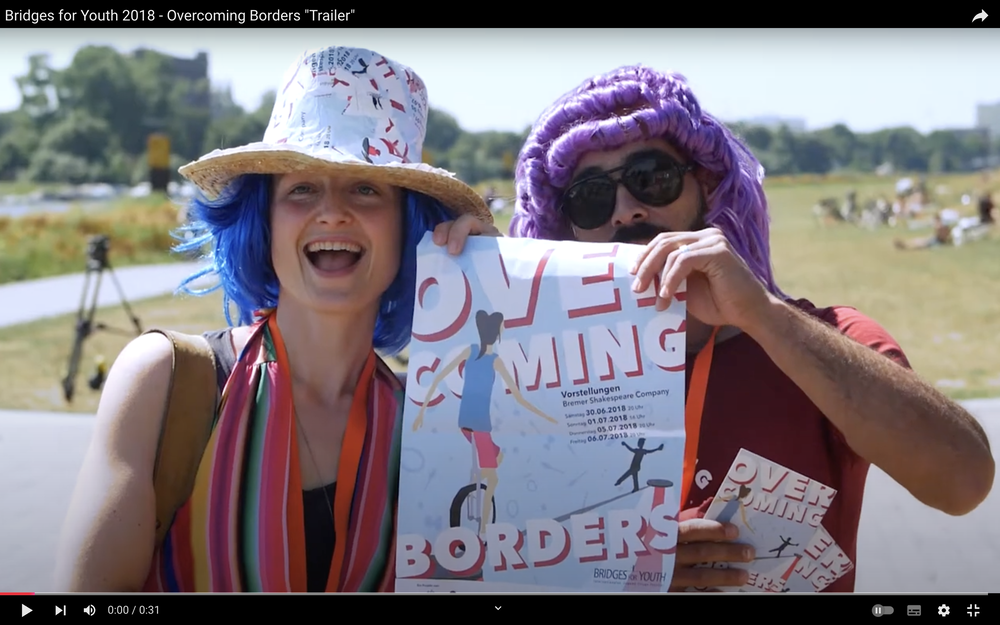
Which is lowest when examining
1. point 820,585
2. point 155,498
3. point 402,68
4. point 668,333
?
point 820,585

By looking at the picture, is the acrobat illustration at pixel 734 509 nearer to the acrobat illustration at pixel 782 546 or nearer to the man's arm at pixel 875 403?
the acrobat illustration at pixel 782 546

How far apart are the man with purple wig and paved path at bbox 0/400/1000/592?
2.02 metres

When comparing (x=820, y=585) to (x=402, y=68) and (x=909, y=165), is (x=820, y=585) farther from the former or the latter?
(x=909, y=165)

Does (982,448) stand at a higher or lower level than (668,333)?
lower

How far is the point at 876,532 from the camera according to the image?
4.77 meters

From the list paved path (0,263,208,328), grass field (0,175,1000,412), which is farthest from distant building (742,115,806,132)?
paved path (0,263,208,328)

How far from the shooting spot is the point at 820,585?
6.14ft

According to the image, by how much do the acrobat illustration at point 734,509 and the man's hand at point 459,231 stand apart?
2.19 ft

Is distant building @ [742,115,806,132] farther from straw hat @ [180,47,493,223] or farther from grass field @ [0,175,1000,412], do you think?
straw hat @ [180,47,493,223]

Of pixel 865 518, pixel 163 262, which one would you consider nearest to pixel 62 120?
pixel 163 262

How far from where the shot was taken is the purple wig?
85.1 inches
